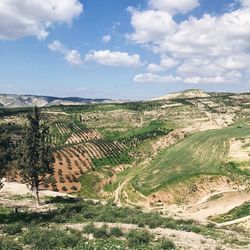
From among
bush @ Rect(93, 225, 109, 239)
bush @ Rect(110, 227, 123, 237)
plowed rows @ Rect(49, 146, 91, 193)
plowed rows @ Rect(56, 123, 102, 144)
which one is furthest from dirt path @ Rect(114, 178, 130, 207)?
plowed rows @ Rect(56, 123, 102, 144)

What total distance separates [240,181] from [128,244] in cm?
5710

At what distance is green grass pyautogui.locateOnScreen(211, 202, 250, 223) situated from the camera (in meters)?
65.6

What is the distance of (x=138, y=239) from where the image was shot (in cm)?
3866

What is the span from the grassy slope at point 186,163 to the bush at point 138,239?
1933 inches

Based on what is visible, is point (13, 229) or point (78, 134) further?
point (78, 134)

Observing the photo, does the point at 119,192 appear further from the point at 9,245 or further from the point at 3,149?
the point at 9,245

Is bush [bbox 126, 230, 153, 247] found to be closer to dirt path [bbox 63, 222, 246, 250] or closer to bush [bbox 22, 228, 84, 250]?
dirt path [bbox 63, 222, 246, 250]

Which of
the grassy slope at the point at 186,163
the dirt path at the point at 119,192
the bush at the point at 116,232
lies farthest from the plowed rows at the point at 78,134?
the bush at the point at 116,232

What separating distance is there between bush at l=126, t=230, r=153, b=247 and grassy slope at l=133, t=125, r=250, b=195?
49106 millimetres

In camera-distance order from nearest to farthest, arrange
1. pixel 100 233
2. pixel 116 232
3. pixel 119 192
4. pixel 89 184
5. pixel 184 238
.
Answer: pixel 100 233 → pixel 116 232 → pixel 184 238 → pixel 119 192 → pixel 89 184

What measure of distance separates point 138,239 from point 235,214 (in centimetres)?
3285

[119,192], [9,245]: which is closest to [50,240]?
[9,245]

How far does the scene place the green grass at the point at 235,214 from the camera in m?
65.6

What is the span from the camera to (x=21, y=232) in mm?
43188
